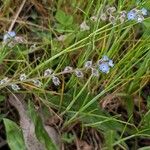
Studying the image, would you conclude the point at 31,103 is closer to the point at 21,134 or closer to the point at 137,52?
the point at 21,134

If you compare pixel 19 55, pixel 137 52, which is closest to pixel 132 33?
pixel 137 52

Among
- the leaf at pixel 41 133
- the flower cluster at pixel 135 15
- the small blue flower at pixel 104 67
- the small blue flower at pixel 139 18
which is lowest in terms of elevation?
the leaf at pixel 41 133

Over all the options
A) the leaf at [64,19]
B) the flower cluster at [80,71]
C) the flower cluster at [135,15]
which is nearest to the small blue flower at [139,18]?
the flower cluster at [135,15]

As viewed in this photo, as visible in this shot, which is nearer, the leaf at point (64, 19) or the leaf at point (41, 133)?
the leaf at point (41, 133)

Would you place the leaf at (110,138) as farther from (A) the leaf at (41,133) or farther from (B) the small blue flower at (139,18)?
(B) the small blue flower at (139,18)

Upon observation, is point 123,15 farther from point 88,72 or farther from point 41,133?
point 41,133

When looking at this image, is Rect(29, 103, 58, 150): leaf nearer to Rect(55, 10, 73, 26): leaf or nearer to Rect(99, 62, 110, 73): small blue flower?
Rect(99, 62, 110, 73): small blue flower
